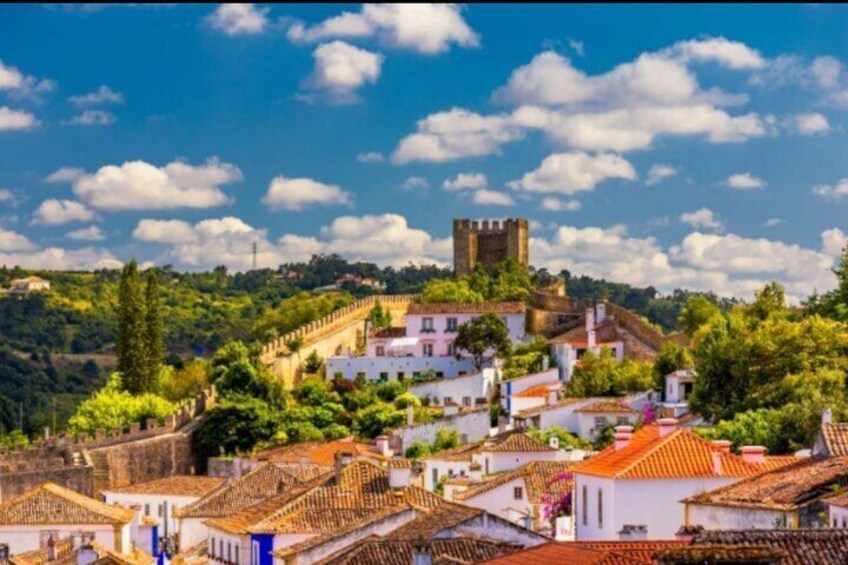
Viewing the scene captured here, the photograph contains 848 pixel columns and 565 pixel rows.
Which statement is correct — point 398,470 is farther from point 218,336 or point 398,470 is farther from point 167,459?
point 218,336

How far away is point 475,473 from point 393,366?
30.8 m

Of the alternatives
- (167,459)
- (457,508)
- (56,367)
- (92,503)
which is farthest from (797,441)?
(56,367)

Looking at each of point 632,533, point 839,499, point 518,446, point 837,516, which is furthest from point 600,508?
point 518,446

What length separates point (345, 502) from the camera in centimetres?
4262

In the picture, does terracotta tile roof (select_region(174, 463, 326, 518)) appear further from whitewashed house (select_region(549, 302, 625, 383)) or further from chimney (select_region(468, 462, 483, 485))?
whitewashed house (select_region(549, 302, 625, 383))

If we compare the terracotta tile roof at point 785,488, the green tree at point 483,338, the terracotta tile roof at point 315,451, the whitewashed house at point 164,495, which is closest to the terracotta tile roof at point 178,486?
the whitewashed house at point 164,495

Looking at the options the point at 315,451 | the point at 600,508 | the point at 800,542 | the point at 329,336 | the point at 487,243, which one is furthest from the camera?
the point at 487,243

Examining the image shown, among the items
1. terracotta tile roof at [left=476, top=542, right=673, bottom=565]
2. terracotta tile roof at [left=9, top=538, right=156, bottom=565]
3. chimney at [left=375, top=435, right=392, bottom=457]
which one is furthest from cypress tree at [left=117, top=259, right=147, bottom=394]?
terracotta tile roof at [left=476, top=542, right=673, bottom=565]

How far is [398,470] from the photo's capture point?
43312 millimetres

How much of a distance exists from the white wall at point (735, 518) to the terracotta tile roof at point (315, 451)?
3346 centimetres

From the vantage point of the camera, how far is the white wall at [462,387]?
8438cm

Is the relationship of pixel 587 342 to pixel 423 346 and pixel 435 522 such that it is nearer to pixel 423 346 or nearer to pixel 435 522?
pixel 423 346

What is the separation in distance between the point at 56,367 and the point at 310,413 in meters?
79.8

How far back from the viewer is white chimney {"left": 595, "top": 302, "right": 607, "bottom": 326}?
9175cm
